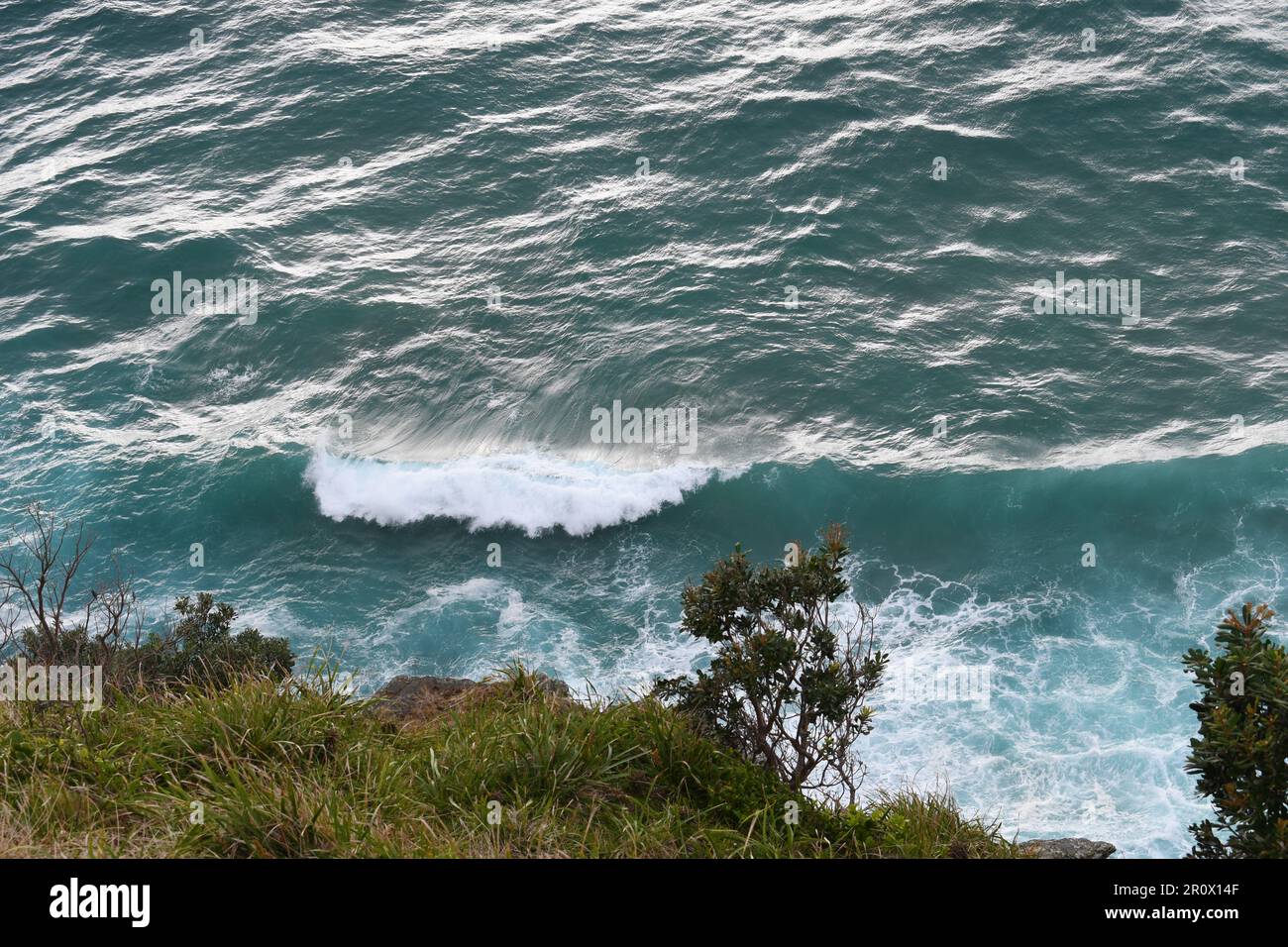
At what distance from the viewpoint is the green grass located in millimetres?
9164

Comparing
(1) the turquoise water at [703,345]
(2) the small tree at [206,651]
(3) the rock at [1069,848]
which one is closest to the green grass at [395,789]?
(3) the rock at [1069,848]

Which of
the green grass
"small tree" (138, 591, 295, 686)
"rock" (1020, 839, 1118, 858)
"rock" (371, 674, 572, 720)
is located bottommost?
"rock" (1020, 839, 1118, 858)

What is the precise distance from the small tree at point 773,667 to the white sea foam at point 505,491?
14439 mm

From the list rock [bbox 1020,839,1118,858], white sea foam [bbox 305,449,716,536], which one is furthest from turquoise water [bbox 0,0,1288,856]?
rock [bbox 1020,839,1118,858]

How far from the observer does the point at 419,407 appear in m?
30.1

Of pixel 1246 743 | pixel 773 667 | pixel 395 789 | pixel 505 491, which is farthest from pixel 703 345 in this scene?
pixel 1246 743

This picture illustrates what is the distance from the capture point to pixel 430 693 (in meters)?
15.8

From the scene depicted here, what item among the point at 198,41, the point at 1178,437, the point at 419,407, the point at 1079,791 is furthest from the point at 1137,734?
the point at 198,41

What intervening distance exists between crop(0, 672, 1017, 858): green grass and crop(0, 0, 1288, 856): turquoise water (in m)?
10.0

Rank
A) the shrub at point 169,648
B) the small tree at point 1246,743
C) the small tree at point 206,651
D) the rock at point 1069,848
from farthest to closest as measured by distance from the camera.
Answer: the small tree at point 206,651, the shrub at point 169,648, the rock at point 1069,848, the small tree at point 1246,743

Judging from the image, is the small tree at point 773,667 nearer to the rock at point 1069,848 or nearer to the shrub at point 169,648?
the rock at point 1069,848

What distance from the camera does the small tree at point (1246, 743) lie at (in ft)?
29.9

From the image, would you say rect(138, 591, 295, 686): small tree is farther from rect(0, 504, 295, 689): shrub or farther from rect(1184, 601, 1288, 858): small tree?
rect(1184, 601, 1288, 858): small tree
